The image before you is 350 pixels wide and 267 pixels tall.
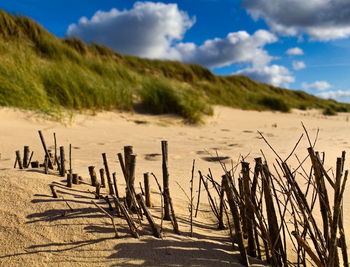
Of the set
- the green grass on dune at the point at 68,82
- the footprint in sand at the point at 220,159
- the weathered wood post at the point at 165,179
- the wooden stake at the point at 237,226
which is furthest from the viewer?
the green grass on dune at the point at 68,82

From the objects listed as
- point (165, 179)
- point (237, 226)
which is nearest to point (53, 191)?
point (165, 179)

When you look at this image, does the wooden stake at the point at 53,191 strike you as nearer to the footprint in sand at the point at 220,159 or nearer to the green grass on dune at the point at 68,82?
the footprint in sand at the point at 220,159

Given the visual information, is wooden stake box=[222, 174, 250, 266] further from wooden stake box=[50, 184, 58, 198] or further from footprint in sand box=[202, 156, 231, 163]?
footprint in sand box=[202, 156, 231, 163]

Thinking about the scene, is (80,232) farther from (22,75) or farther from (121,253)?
(22,75)

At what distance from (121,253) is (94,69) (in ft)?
23.8

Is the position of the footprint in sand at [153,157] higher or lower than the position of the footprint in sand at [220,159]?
higher

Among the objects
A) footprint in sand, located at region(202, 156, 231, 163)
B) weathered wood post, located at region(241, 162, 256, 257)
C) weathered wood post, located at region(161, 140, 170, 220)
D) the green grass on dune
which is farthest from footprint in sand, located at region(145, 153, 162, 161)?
the green grass on dune

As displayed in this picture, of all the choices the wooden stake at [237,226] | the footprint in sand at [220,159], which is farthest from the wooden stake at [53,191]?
the footprint in sand at [220,159]

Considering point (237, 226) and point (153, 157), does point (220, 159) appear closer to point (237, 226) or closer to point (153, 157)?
point (153, 157)

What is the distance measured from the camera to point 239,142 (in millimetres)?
4508

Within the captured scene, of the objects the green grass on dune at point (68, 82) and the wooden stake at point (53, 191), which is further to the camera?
the green grass on dune at point (68, 82)

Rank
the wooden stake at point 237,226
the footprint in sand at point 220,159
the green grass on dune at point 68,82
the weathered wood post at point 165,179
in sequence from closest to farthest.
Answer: the wooden stake at point 237,226
the weathered wood post at point 165,179
the footprint in sand at point 220,159
the green grass on dune at point 68,82

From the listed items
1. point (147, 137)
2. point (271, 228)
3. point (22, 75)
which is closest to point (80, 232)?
point (271, 228)

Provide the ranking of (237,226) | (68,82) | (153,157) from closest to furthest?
(237,226) < (153,157) < (68,82)
